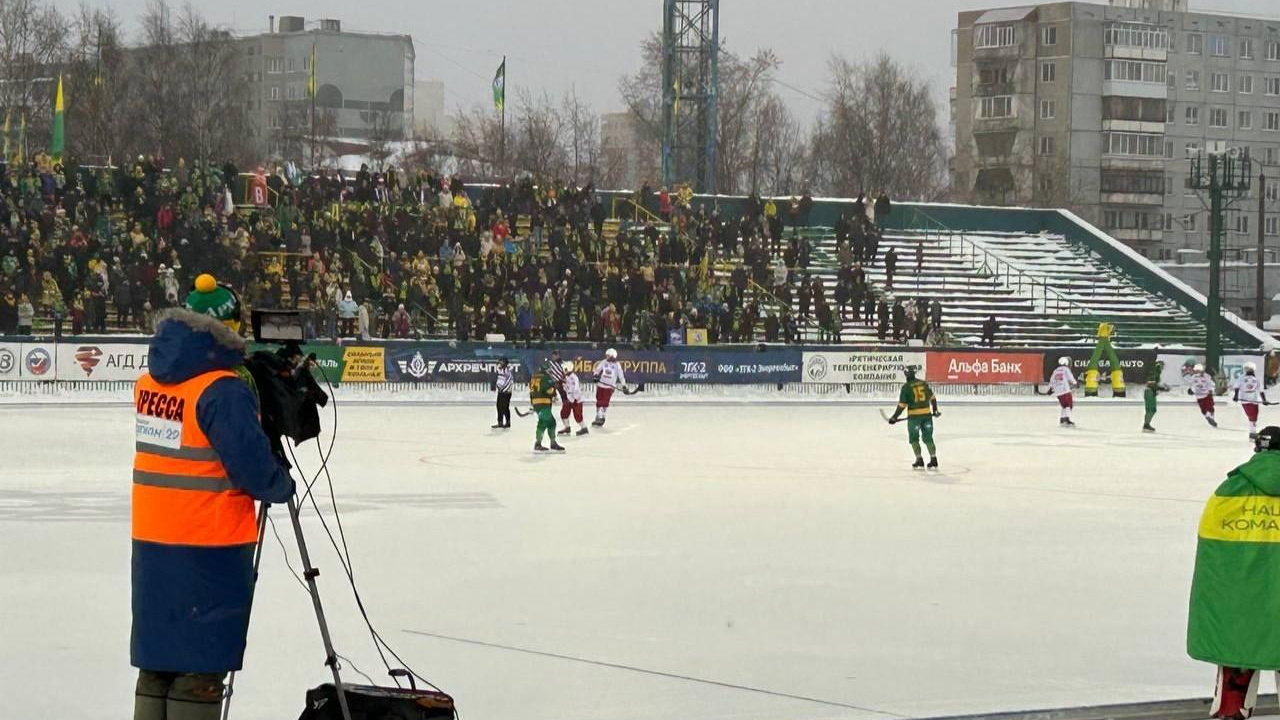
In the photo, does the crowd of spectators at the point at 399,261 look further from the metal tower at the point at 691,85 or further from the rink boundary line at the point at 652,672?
the rink boundary line at the point at 652,672

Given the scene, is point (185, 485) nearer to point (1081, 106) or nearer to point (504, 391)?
point (504, 391)

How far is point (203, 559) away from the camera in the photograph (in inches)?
207

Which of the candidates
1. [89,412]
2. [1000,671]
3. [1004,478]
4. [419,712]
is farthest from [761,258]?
[419,712]

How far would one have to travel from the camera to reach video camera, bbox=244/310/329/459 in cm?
538

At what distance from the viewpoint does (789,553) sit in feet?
41.3

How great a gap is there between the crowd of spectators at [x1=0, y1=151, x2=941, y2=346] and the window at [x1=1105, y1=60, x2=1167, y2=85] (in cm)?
5988

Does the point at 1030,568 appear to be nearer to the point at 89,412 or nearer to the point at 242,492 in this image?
the point at 242,492

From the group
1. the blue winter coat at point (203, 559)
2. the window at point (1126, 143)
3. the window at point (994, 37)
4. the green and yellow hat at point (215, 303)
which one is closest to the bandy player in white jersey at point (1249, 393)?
the green and yellow hat at point (215, 303)

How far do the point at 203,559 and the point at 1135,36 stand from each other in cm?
10100

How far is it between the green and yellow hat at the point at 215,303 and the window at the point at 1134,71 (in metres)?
98.7

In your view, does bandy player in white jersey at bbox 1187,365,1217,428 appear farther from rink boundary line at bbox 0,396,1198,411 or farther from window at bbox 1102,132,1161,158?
window at bbox 1102,132,1161,158

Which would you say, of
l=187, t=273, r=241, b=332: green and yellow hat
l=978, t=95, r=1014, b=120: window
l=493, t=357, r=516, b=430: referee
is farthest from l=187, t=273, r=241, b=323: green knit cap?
l=978, t=95, r=1014, b=120: window

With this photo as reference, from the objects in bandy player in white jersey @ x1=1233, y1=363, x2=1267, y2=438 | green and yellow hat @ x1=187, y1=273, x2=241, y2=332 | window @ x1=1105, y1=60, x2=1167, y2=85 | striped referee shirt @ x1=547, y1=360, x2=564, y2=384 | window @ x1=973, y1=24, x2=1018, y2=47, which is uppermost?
window @ x1=973, y1=24, x2=1018, y2=47

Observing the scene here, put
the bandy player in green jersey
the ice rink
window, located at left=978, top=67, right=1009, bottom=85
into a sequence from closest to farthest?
the ice rink < the bandy player in green jersey < window, located at left=978, top=67, right=1009, bottom=85
